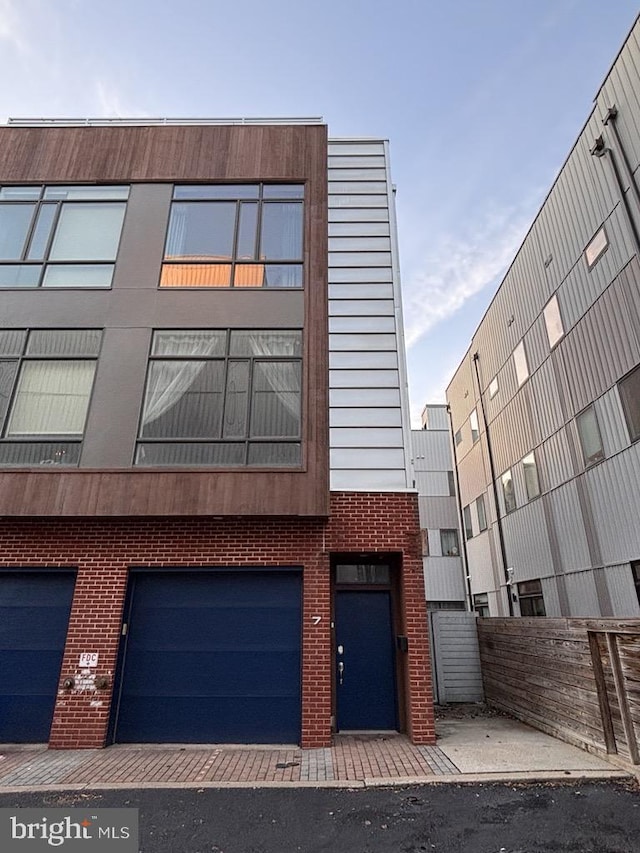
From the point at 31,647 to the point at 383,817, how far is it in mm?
5776

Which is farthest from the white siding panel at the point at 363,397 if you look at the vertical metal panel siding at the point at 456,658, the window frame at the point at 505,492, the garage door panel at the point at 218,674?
the window frame at the point at 505,492

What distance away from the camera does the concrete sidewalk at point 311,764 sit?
559 cm

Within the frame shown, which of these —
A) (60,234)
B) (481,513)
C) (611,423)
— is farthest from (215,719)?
(481,513)

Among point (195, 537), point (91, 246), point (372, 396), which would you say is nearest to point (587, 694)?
point (372, 396)

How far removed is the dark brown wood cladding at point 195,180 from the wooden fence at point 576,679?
4064 mm

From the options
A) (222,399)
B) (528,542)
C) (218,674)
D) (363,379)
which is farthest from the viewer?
(528,542)

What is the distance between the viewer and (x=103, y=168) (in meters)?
9.93

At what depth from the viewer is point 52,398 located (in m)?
8.38

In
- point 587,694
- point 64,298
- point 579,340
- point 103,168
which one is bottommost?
point 587,694

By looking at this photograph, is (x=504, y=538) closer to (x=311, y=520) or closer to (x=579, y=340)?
(x=579, y=340)

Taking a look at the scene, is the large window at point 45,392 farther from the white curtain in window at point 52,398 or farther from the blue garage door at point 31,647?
the blue garage door at point 31,647

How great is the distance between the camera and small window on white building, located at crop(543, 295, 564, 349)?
1304 centimetres

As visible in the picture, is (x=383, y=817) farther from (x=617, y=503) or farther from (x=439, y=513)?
(x=439, y=513)

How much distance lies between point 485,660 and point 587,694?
423cm
